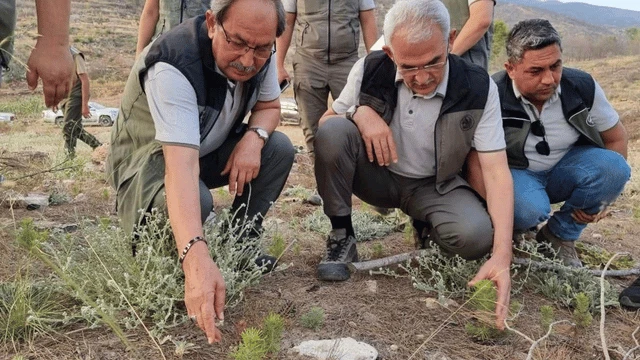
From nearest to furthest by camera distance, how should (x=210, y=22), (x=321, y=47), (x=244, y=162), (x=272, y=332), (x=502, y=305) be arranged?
(x=272, y=332)
(x=502, y=305)
(x=210, y=22)
(x=244, y=162)
(x=321, y=47)

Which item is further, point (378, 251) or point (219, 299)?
point (378, 251)

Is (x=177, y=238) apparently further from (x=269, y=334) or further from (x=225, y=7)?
(x=225, y=7)

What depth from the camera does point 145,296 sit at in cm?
212

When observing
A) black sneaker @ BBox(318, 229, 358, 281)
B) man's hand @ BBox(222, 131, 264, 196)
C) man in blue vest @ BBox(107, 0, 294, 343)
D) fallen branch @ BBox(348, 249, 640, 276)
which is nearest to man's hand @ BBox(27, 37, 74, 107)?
man in blue vest @ BBox(107, 0, 294, 343)

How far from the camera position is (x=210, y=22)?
2.34 metres

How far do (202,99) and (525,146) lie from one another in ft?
5.27

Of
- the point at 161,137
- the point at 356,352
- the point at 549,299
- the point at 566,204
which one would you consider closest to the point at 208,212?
the point at 161,137

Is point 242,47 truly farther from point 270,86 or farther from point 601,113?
point 601,113

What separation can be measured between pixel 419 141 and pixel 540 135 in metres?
0.65

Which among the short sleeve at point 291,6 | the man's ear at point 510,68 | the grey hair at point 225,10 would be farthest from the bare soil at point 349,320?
the short sleeve at point 291,6

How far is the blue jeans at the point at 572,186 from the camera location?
285 cm

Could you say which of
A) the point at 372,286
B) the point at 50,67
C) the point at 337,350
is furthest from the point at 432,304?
the point at 50,67

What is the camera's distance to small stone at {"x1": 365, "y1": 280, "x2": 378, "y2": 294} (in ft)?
8.66

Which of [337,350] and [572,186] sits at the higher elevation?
[572,186]
